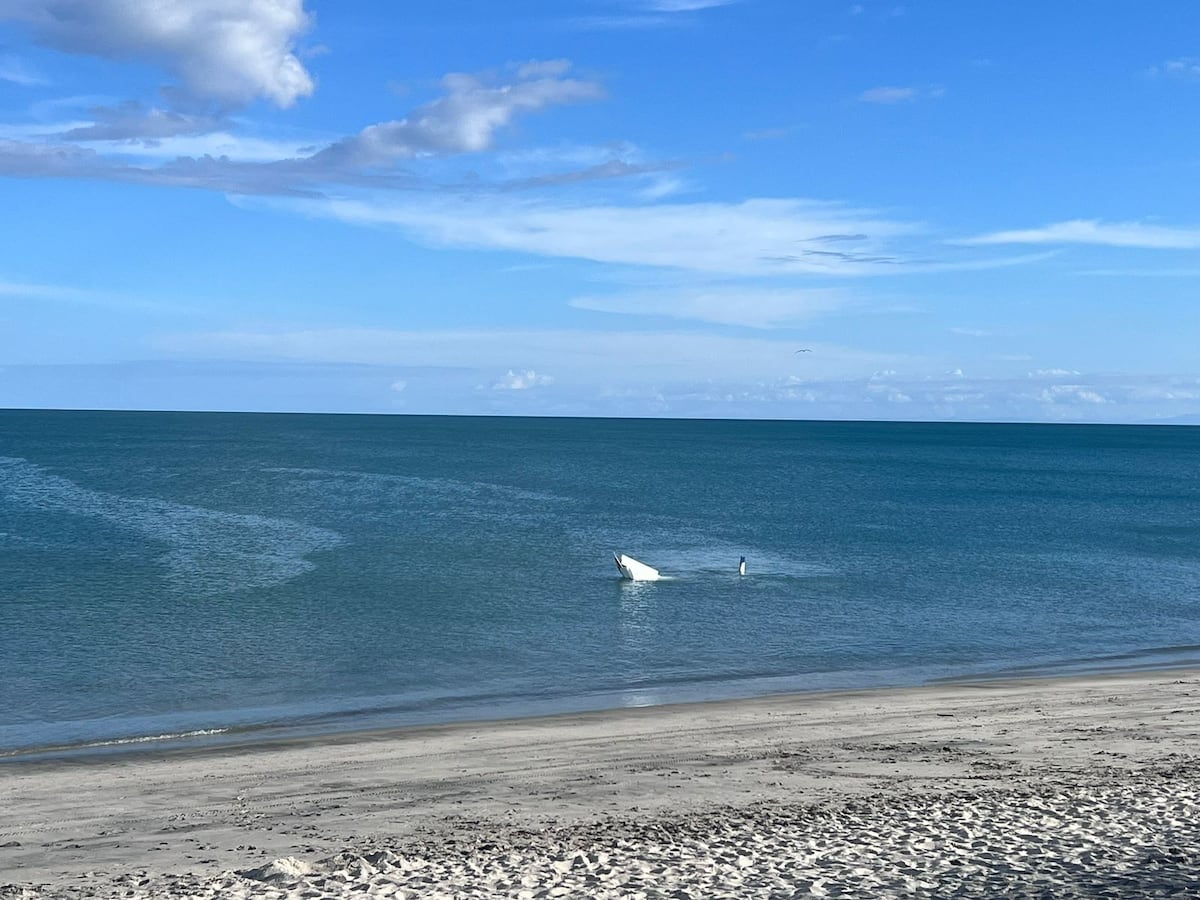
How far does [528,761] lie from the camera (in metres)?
22.6

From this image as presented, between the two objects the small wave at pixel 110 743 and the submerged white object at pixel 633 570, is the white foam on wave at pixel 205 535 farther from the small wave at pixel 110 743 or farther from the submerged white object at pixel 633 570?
the small wave at pixel 110 743

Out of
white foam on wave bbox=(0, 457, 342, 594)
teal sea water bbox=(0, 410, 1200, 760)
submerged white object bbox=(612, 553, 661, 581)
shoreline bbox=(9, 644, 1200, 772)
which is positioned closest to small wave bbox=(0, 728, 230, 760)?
shoreline bbox=(9, 644, 1200, 772)

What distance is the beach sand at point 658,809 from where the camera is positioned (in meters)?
14.5

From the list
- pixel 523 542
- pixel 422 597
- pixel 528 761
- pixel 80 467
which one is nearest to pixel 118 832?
pixel 528 761

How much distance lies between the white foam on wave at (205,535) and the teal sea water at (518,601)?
294mm

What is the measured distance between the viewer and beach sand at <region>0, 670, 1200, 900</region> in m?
14.5

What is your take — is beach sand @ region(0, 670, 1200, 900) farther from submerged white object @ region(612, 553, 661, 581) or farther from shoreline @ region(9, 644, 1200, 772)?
submerged white object @ region(612, 553, 661, 581)

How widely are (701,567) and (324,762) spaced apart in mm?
35038

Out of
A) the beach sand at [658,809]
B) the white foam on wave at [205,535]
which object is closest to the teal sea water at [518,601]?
the white foam on wave at [205,535]

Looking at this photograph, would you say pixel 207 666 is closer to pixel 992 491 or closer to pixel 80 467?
pixel 992 491

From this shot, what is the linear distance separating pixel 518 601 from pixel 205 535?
96.8 feet

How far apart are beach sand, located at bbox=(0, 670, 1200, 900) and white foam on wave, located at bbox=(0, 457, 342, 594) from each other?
89.1 feet

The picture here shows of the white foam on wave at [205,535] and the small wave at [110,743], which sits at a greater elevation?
the white foam on wave at [205,535]

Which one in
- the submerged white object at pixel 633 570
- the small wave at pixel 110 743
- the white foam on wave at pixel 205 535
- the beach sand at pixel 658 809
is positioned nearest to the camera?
the beach sand at pixel 658 809
